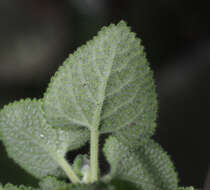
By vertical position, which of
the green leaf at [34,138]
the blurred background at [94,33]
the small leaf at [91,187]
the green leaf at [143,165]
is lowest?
the small leaf at [91,187]

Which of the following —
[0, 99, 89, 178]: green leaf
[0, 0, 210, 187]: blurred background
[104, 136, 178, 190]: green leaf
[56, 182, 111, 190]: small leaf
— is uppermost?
[0, 0, 210, 187]: blurred background

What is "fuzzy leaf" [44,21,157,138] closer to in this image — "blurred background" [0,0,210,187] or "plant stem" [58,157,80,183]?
A: "plant stem" [58,157,80,183]

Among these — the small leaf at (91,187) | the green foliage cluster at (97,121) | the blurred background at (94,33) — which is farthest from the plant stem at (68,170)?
the blurred background at (94,33)

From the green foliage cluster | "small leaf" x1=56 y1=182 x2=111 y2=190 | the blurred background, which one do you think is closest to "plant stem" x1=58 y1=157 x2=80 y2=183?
the green foliage cluster

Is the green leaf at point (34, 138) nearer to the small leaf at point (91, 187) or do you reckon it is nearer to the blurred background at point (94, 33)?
the small leaf at point (91, 187)

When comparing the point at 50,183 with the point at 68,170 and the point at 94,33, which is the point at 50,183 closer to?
the point at 68,170

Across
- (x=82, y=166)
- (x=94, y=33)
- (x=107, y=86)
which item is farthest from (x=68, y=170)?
(x=94, y=33)

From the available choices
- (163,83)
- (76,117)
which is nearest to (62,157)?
(76,117)
